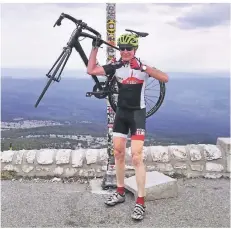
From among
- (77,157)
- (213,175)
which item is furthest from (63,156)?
(213,175)

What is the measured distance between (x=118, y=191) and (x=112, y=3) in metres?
Result: 2.92

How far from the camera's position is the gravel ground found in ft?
19.2

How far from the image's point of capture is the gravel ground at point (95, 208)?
584 cm


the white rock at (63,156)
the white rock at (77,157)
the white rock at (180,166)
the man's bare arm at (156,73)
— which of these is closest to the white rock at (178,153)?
the white rock at (180,166)

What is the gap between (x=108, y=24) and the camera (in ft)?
23.4

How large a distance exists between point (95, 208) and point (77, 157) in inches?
70.2

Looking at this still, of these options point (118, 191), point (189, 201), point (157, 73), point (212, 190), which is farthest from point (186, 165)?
point (157, 73)

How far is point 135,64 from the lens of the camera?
18.8 feet

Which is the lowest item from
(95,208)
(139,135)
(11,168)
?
(95,208)

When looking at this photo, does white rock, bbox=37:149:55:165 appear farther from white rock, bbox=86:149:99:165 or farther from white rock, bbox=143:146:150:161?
white rock, bbox=143:146:150:161

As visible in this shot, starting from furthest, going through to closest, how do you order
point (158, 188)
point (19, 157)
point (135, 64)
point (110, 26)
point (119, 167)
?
point (19, 157)
point (110, 26)
point (158, 188)
point (119, 167)
point (135, 64)

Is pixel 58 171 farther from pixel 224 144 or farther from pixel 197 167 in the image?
pixel 224 144

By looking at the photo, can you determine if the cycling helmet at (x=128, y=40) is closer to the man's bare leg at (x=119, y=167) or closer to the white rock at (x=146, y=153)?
the man's bare leg at (x=119, y=167)

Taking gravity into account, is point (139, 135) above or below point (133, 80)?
below
